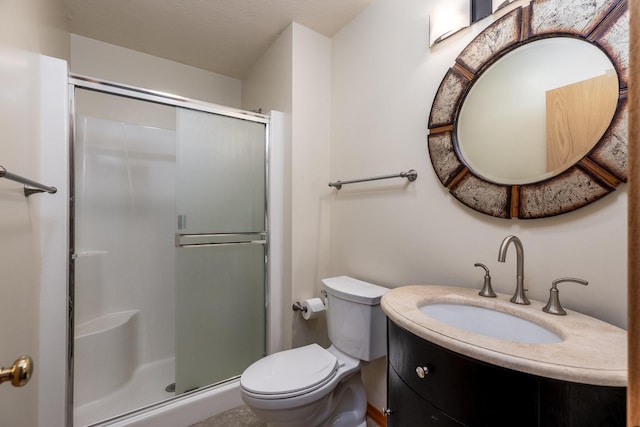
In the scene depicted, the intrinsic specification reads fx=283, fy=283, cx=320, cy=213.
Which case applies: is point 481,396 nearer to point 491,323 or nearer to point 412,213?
point 491,323

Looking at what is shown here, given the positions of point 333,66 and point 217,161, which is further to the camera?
point 333,66

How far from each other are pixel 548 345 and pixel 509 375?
136 millimetres

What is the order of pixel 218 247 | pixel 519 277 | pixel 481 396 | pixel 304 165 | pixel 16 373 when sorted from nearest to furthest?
pixel 16 373 < pixel 481 396 < pixel 519 277 < pixel 218 247 < pixel 304 165

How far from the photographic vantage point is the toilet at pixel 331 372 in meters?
1.18

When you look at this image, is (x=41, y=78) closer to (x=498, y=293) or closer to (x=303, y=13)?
(x=303, y=13)

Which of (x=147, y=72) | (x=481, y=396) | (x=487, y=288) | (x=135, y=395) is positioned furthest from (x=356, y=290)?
(x=147, y=72)

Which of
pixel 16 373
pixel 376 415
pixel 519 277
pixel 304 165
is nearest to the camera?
pixel 16 373

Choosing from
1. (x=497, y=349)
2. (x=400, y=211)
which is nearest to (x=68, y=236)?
(x=400, y=211)

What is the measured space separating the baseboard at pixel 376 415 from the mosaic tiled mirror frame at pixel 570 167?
1.24 meters

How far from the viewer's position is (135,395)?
1802 mm

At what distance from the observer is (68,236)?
133 centimetres

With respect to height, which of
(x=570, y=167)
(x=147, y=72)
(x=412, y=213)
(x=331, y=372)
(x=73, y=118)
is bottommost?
(x=331, y=372)

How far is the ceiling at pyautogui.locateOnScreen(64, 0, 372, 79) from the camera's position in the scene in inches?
64.9

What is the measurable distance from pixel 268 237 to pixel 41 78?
1.33m
